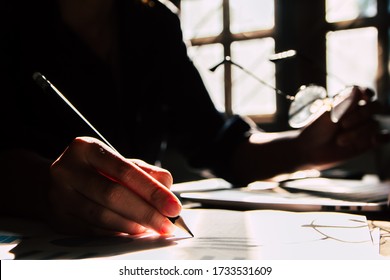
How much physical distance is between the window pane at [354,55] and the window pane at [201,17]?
505mm

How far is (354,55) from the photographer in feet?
4.42

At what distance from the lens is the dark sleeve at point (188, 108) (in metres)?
0.94

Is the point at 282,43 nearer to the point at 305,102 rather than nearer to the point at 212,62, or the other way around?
the point at 212,62

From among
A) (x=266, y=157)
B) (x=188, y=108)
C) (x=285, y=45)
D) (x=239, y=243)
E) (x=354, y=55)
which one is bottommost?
(x=239, y=243)

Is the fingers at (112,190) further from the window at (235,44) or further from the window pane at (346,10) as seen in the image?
the window pane at (346,10)

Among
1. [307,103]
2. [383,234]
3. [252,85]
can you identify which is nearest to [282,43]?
[252,85]

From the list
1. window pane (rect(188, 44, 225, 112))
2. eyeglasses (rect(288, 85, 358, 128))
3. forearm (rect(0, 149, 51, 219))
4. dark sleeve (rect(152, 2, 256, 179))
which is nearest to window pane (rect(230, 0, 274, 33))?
window pane (rect(188, 44, 225, 112))

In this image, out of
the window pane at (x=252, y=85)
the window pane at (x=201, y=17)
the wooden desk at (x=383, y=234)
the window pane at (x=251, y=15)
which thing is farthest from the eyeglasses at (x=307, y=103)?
the window pane at (x=201, y=17)

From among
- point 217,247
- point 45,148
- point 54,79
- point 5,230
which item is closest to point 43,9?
point 54,79

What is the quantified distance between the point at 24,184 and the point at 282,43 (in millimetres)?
1231

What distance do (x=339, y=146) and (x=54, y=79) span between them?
53 centimetres

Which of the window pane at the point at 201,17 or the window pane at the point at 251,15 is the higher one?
the window pane at the point at 201,17

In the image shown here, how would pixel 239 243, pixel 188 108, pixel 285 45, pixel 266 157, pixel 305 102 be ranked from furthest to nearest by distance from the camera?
pixel 285 45 → pixel 188 108 → pixel 266 157 → pixel 305 102 → pixel 239 243
